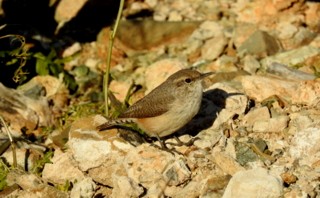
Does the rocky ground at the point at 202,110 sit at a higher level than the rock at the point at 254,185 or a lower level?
lower

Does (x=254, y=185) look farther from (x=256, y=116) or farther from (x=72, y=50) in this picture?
(x=72, y=50)

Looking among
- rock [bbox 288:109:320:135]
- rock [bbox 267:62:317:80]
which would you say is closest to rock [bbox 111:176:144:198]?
rock [bbox 288:109:320:135]

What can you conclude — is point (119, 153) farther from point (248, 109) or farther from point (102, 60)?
point (102, 60)

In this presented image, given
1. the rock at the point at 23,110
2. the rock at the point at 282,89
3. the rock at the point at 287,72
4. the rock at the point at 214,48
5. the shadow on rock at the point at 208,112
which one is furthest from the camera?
the rock at the point at 214,48

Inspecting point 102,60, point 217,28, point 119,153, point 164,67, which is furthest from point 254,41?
point 119,153

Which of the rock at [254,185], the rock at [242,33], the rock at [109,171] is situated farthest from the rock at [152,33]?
the rock at [254,185]

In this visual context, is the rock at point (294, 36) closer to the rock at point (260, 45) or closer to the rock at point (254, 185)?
the rock at point (260, 45)
